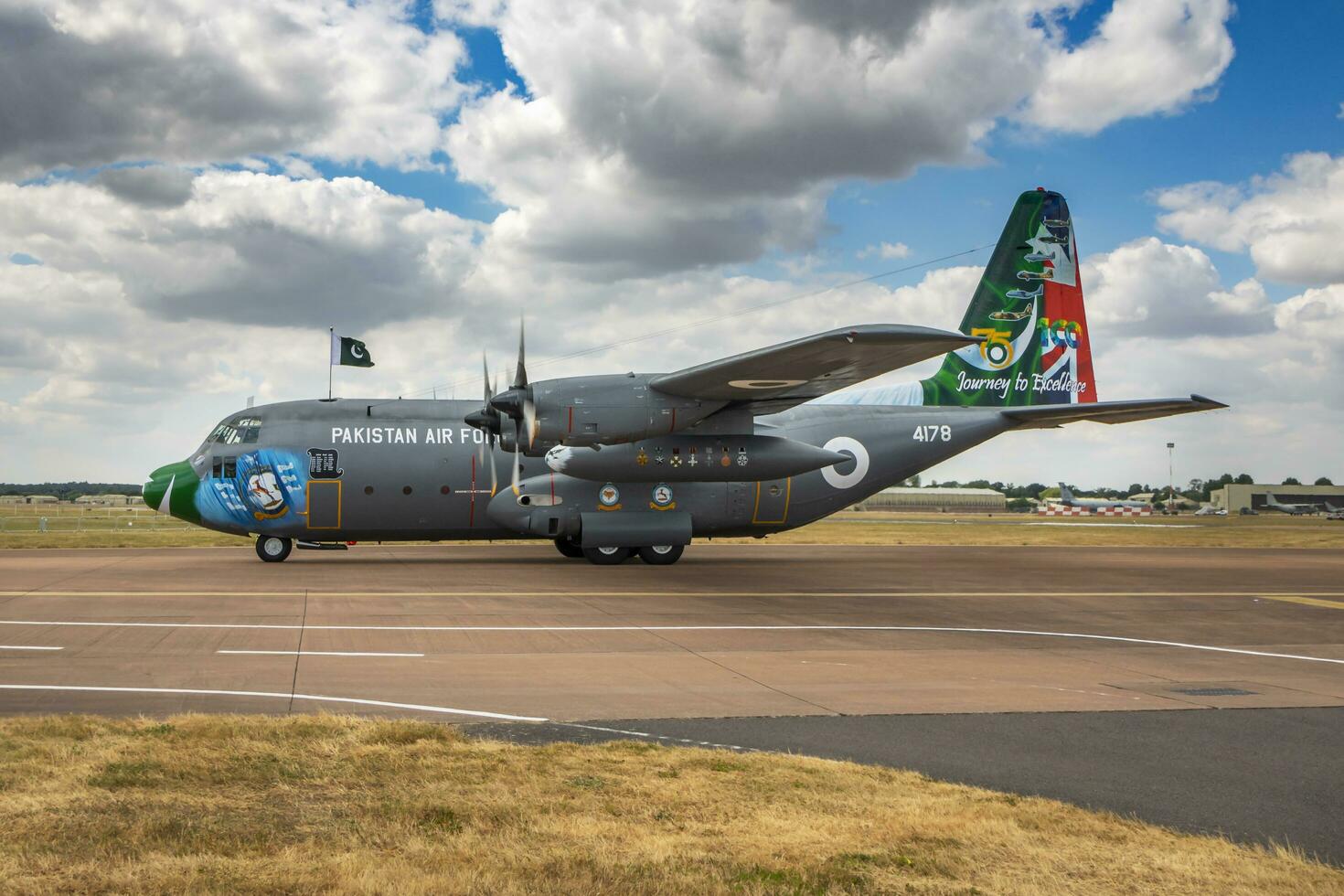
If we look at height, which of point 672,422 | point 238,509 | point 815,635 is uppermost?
point 672,422

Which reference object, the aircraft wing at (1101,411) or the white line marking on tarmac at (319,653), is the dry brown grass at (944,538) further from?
the white line marking on tarmac at (319,653)

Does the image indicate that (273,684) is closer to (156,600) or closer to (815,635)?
(815,635)

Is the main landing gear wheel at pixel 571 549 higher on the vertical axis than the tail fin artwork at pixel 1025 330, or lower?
lower

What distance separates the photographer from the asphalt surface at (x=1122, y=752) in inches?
257

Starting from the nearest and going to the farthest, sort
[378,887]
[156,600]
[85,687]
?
[378,887] < [85,687] < [156,600]

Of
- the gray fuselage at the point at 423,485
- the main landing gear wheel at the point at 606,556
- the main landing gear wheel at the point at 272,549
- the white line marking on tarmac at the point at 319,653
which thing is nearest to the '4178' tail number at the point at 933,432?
the gray fuselage at the point at 423,485

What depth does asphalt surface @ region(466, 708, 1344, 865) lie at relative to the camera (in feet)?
21.4

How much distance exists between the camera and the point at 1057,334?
29.6 meters

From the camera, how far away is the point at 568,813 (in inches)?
239

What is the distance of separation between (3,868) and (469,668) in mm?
6841

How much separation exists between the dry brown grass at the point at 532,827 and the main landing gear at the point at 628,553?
1873 centimetres

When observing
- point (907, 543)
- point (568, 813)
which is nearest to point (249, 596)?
point (568, 813)

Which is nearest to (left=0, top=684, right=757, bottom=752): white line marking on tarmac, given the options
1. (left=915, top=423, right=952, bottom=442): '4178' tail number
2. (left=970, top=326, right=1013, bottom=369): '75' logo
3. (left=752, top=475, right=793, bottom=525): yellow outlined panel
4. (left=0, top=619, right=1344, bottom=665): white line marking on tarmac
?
(left=0, top=619, right=1344, bottom=665): white line marking on tarmac

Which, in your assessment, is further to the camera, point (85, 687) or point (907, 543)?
point (907, 543)
